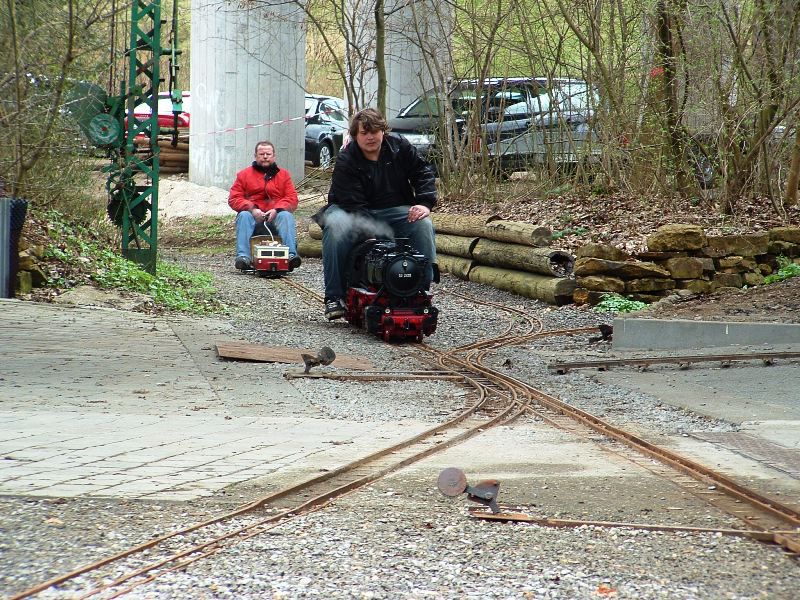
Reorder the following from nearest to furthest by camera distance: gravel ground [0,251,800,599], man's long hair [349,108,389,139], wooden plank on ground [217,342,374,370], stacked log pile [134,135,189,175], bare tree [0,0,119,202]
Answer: gravel ground [0,251,800,599], wooden plank on ground [217,342,374,370], man's long hair [349,108,389,139], bare tree [0,0,119,202], stacked log pile [134,135,189,175]

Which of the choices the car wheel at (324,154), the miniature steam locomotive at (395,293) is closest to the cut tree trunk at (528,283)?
the miniature steam locomotive at (395,293)

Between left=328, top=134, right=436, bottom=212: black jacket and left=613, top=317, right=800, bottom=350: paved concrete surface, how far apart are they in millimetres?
2168

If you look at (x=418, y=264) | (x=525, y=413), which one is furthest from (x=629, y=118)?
(x=525, y=413)

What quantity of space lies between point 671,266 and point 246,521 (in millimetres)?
9748

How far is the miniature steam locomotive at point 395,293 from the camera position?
993 cm

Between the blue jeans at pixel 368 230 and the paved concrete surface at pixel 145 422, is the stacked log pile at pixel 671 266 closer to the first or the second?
the blue jeans at pixel 368 230

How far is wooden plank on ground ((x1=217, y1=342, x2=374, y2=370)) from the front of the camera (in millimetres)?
8758

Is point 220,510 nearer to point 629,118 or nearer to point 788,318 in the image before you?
point 788,318

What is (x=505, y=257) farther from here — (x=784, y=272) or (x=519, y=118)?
(x=519, y=118)

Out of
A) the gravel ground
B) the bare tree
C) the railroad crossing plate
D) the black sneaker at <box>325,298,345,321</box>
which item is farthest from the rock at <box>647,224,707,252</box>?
the railroad crossing plate

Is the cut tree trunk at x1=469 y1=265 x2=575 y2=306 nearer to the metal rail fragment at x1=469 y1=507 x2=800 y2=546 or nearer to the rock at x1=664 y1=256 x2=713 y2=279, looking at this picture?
the rock at x1=664 y1=256 x2=713 y2=279

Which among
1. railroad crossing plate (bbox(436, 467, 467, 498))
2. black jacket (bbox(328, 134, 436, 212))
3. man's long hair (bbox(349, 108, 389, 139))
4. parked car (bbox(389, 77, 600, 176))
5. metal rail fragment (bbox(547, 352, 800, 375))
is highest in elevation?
parked car (bbox(389, 77, 600, 176))

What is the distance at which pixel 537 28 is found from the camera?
18031 mm

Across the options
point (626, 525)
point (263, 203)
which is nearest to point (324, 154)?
point (263, 203)
